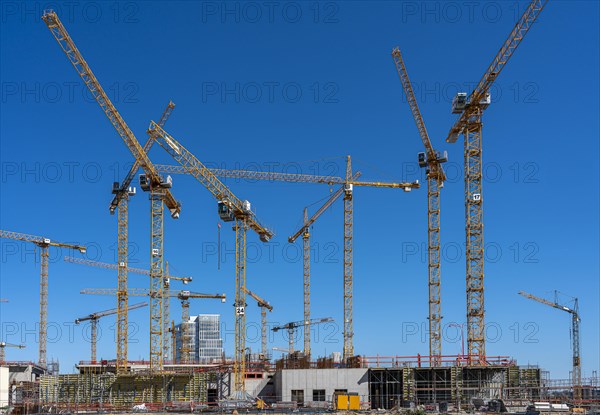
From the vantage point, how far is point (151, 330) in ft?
257

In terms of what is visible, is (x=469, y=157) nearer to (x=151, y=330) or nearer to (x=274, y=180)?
(x=274, y=180)

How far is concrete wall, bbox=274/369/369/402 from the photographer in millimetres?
65562

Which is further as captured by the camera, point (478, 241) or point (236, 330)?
point (236, 330)

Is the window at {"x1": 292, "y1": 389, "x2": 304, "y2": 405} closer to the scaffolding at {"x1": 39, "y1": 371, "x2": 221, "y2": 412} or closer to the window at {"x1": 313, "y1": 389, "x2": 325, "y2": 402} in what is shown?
the window at {"x1": 313, "y1": 389, "x2": 325, "y2": 402}

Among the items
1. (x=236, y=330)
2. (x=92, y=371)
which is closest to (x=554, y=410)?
(x=236, y=330)

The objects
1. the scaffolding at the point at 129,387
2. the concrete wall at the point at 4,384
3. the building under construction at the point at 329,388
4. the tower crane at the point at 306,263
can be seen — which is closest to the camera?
the building under construction at the point at 329,388

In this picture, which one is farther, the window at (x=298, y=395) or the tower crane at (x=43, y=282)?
the tower crane at (x=43, y=282)

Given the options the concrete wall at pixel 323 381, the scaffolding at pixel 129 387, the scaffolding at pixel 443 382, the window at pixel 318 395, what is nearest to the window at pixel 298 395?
the concrete wall at pixel 323 381

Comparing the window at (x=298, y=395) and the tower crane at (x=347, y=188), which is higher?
the tower crane at (x=347, y=188)

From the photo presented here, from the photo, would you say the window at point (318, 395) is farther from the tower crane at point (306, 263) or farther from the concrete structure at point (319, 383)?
the tower crane at point (306, 263)

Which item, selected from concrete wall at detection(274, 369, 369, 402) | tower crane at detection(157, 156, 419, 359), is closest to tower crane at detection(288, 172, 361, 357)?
tower crane at detection(157, 156, 419, 359)

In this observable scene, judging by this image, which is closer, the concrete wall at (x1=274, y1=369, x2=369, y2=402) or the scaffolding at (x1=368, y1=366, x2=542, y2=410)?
the scaffolding at (x1=368, y1=366, x2=542, y2=410)

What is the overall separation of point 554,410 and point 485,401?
811 cm

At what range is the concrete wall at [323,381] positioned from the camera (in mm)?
65562
